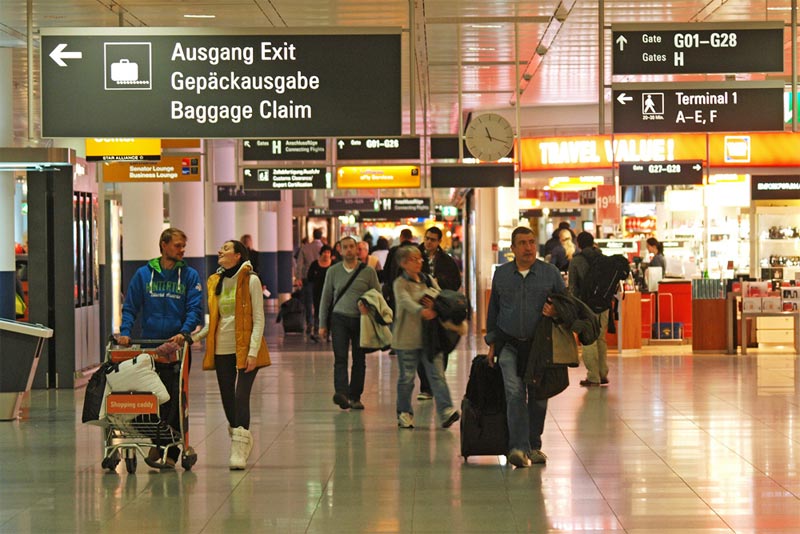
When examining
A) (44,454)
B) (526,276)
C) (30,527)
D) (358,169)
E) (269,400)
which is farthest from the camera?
(358,169)

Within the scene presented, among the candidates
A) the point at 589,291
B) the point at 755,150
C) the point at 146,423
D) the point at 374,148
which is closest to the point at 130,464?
the point at 146,423

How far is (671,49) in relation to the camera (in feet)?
31.9

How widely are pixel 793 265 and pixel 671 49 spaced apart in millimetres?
14773

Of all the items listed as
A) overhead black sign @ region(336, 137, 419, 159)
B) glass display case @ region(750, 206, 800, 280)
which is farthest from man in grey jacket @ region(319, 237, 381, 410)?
glass display case @ region(750, 206, 800, 280)

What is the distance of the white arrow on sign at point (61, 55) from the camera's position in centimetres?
883

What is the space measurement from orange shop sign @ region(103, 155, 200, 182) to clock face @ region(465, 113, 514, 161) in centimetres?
471

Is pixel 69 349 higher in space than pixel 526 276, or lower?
lower

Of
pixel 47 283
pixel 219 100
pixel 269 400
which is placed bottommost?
pixel 269 400

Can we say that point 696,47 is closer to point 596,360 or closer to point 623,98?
point 623,98

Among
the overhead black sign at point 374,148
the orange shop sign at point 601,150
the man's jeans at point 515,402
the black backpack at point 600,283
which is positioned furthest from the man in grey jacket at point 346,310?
the orange shop sign at point 601,150

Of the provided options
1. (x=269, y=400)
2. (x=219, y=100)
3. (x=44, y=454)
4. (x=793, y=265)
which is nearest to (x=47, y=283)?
(x=269, y=400)

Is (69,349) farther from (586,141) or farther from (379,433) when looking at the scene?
(586,141)

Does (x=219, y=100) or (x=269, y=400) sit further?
(x=269, y=400)

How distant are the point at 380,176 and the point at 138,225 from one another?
4.29 metres
